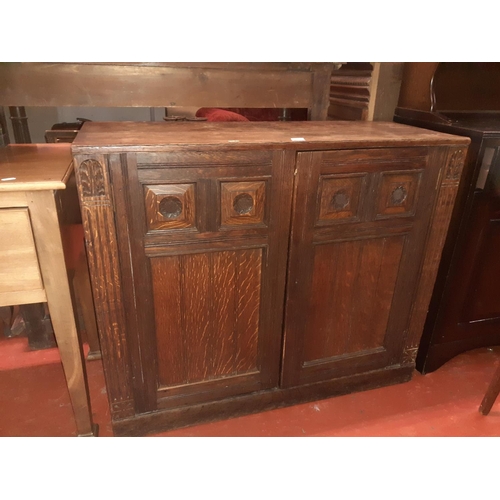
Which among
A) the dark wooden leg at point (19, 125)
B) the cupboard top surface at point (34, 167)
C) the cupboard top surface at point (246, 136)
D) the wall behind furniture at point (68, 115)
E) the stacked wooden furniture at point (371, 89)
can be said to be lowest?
the wall behind furniture at point (68, 115)

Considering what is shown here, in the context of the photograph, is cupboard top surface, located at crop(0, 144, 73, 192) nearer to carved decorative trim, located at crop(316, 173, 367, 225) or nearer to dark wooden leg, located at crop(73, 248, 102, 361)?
dark wooden leg, located at crop(73, 248, 102, 361)

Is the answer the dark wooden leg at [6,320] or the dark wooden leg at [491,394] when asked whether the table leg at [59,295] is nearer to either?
the dark wooden leg at [6,320]

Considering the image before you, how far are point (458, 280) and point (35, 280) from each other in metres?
1.55

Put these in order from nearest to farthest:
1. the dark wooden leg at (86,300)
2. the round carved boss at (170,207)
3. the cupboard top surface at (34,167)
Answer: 1. the cupboard top surface at (34,167)
2. the round carved boss at (170,207)
3. the dark wooden leg at (86,300)

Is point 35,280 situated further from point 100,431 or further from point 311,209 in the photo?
point 311,209

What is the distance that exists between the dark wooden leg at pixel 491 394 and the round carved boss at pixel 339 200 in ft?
2.93

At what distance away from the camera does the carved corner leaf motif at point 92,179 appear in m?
1.09

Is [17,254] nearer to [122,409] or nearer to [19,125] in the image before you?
[122,409]

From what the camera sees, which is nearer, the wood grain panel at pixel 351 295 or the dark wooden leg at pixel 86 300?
the wood grain panel at pixel 351 295

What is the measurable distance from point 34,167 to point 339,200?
937mm

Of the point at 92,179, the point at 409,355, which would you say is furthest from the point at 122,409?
the point at 409,355

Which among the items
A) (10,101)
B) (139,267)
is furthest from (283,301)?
(10,101)

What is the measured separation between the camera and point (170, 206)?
3.93 feet

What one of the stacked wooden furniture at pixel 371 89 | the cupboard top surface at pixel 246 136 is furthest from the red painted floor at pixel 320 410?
the stacked wooden furniture at pixel 371 89
